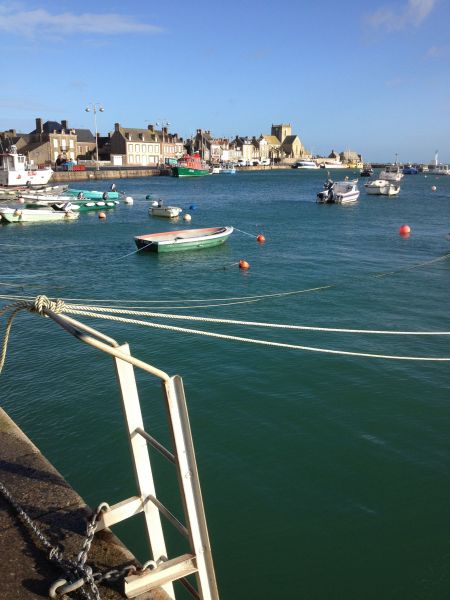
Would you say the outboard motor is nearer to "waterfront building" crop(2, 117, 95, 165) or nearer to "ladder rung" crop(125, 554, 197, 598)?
"ladder rung" crop(125, 554, 197, 598)

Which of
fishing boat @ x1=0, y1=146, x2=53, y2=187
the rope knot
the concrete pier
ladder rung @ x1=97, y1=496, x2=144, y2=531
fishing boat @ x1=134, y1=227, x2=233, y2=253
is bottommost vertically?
the concrete pier

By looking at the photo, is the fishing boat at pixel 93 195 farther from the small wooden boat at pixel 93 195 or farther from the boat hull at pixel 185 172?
the boat hull at pixel 185 172

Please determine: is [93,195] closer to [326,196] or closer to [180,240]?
[326,196]

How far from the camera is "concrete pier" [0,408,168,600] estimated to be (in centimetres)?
382

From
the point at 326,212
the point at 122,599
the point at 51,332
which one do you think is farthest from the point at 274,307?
the point at 326,212

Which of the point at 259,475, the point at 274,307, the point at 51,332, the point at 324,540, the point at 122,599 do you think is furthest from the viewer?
the point at 274,307

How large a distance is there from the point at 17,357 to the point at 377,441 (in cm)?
1019

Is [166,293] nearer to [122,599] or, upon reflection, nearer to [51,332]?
[51,332]

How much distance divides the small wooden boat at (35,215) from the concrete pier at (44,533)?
42.7 metres

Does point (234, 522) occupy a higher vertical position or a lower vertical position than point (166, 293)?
lower

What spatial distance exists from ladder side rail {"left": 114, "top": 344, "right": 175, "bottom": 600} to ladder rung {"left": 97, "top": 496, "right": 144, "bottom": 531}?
69 millimetres

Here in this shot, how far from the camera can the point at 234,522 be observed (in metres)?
8.01

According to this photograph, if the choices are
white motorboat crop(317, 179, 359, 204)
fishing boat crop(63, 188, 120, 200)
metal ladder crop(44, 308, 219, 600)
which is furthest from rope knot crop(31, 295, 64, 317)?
white motorboat crop(317, 179, 359, 204)

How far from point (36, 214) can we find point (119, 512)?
Result: 45559mm
